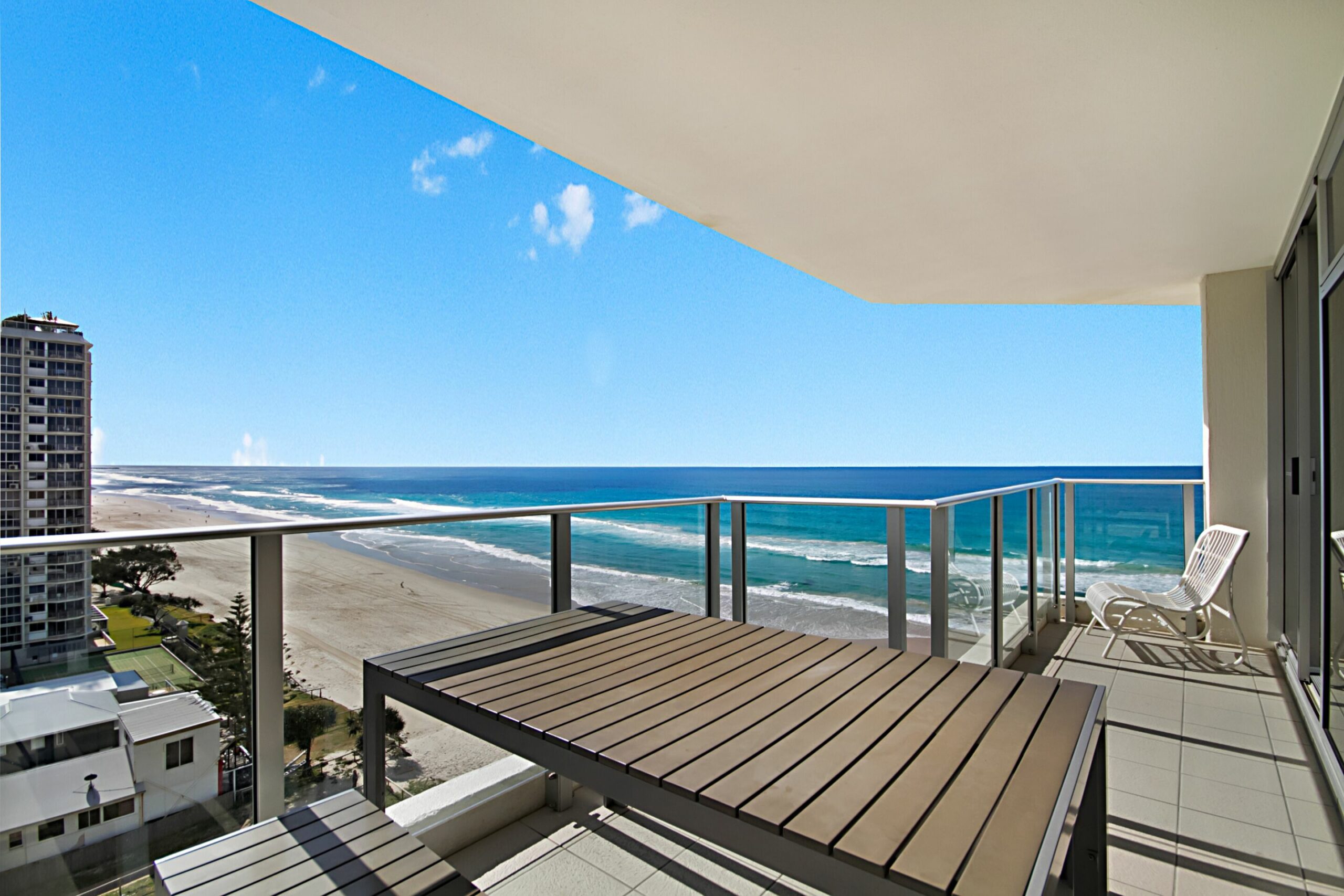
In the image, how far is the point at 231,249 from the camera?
2759 cm

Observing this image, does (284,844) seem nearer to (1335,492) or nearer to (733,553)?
(733,553)

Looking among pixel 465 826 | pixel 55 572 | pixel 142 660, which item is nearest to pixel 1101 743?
pixel 465 826

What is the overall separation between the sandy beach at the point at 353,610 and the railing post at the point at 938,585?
1799mm

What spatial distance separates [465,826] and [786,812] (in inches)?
59.9

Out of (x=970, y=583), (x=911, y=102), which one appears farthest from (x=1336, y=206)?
(x=970, y=583)

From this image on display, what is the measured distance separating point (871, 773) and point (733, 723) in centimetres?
33

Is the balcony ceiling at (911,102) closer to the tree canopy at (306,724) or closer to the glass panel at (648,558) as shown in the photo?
the glass panel at (648,558)

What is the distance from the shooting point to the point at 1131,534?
495 cm

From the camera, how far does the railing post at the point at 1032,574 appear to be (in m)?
4.12

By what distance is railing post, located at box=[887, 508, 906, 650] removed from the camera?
A: 109 inches

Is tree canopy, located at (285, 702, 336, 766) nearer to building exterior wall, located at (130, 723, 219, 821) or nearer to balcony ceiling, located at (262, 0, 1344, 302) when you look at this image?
building exterior wall, located at (130, 723, 219, 821)

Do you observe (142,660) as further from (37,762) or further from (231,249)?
(231,249)

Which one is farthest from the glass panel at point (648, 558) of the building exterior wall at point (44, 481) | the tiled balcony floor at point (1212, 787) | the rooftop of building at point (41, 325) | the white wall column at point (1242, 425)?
the white wall column at point (1242, 425)

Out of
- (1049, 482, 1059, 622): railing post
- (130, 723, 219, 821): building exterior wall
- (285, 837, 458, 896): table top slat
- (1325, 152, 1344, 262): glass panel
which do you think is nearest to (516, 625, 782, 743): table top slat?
(285, 837, 458, 896): table top slat
